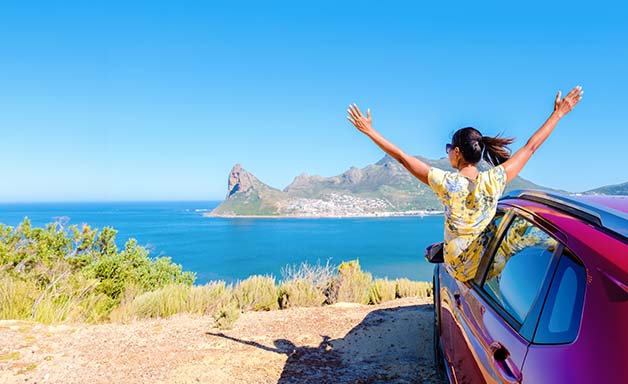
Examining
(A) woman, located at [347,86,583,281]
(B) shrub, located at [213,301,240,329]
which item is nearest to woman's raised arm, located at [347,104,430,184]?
(A) woman, located at [347,86,583,281]

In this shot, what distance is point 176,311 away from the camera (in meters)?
7.90

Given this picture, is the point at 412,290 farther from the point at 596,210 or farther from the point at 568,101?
the point at 596,210

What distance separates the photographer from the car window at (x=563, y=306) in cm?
140

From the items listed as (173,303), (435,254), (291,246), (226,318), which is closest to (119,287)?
(173,303)

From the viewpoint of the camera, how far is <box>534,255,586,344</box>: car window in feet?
4.58

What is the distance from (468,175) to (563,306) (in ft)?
4.52

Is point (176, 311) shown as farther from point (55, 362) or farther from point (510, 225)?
point (510, 225)

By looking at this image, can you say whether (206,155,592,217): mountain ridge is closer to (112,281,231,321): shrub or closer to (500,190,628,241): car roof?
(112,281,231,321): shrub

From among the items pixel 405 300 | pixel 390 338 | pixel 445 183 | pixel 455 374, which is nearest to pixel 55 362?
pixel 390 338

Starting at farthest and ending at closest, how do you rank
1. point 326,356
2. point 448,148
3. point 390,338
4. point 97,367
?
point 390,338 < point 326,356 < point 97,367 < point 448,148

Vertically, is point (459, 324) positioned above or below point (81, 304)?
above

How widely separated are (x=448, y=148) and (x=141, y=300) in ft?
22.5

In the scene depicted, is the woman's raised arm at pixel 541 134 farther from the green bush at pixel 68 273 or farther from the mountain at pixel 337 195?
the mountain at pixel 337 195

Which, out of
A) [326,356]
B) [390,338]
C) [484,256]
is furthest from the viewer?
[390,338]
